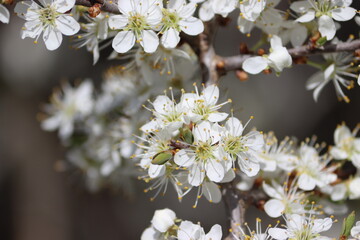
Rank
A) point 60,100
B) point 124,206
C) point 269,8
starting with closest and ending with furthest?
point 269,8
point 60,100
point 124,206

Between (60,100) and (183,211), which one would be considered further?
(183,211)

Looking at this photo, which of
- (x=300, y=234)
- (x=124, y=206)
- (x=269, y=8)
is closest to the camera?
(x=300, y=234)

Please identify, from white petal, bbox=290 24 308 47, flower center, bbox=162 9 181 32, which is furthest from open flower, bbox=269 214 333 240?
flower center, bbox=162 9 181 32

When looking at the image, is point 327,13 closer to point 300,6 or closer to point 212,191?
point 300,6

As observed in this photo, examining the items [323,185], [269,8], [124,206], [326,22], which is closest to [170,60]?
[269,8]

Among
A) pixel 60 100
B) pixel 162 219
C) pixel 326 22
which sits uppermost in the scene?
pixel 326 22

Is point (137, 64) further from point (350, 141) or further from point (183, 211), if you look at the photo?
point (183, 211)

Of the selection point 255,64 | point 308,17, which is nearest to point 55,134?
point 255,64

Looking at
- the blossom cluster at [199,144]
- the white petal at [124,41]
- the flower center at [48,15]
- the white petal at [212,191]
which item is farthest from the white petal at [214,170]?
the flower center at [48,15]
